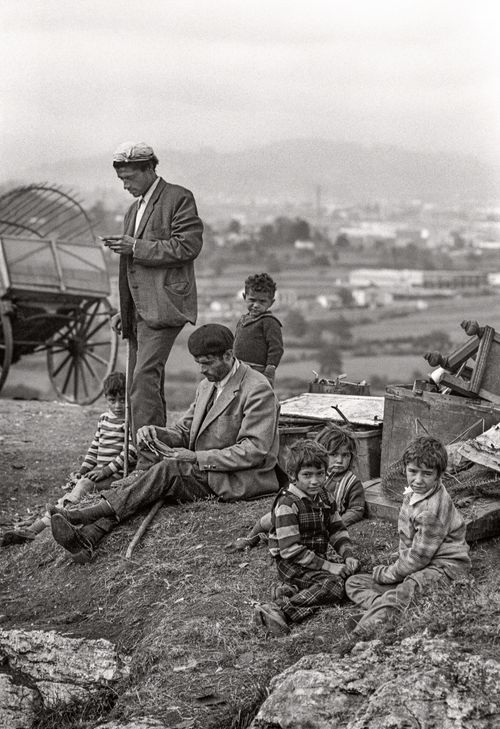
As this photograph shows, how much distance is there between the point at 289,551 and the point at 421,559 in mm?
642

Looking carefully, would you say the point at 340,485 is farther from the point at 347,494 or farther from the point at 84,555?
the point at 84,555

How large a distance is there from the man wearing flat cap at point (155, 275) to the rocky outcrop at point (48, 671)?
1.84 metres

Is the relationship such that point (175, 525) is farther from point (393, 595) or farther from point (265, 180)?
point (265, 180)

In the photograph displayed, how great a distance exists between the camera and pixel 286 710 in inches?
170

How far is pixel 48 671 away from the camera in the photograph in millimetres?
5500

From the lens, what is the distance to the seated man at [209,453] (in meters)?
6.25

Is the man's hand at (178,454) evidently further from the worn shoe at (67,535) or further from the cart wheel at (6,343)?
the cart wheel at (6,343)

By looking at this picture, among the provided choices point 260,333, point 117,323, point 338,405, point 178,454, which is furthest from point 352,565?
point 117,323

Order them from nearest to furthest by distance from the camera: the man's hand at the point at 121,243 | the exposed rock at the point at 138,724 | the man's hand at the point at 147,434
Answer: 1. the exposed rock at the point at 138,724
2. the man's hand at the point at 147,434
3. the man's hand at the point at 121,243

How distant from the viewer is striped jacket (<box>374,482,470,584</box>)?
492 cm

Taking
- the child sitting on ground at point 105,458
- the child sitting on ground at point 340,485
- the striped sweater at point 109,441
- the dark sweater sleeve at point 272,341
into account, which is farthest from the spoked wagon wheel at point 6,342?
the child sitting on ground at point 340,485

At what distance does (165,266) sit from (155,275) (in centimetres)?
9

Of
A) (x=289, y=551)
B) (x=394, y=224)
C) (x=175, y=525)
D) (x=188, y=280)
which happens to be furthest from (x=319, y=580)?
(x=394, y=224)

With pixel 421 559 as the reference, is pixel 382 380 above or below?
below
